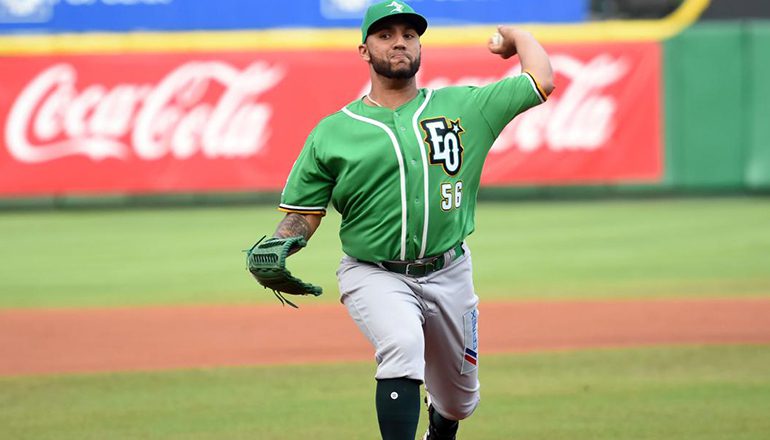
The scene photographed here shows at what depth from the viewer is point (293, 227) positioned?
4953 mm

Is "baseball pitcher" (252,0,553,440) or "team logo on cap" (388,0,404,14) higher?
"team logo on cap" (388,0,404,14)

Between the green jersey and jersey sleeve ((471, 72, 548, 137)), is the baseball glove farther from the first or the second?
jersey sleeve ((471, 72, 548, 137))

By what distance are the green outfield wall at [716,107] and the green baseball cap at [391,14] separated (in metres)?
14.5

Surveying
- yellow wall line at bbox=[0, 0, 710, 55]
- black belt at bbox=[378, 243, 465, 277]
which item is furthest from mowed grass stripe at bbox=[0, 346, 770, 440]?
yellow wall line at bbox=[0, 0, 710, 55]

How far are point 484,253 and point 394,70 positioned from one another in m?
9.09

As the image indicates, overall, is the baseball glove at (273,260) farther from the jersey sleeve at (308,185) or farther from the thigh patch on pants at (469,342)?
the thigh patch on pants at (469,342)

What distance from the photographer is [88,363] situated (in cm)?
810

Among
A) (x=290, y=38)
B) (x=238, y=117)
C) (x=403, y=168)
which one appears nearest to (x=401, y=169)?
(x=403, y=168)

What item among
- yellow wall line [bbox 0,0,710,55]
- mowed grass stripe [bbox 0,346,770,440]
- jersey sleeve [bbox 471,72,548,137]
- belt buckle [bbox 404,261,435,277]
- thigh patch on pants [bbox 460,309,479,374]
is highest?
jersey sleeve [bbox 471,72,548,137]

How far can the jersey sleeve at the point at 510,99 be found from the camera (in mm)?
5016

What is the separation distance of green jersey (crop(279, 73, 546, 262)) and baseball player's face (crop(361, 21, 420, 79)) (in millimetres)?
151

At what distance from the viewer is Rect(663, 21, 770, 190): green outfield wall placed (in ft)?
61.3

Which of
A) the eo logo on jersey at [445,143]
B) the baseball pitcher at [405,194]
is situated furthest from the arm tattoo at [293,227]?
the eo logo on jersey at [445,143]

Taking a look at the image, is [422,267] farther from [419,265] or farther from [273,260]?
Result: [273,260]
